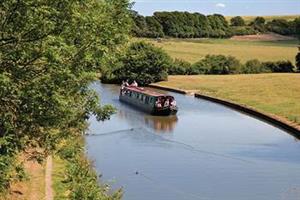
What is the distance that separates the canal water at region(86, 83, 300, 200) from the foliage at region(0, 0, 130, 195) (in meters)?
10.8

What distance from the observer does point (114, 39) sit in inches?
503

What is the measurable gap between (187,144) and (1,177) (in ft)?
77.8

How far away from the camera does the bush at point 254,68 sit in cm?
7900

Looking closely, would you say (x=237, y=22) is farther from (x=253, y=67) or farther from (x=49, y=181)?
(x=49, y=181)

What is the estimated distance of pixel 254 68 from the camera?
7938 cm

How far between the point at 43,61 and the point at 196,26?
12683 cm

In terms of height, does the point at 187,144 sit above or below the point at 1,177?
below

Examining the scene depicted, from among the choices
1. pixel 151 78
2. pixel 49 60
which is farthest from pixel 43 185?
pixel 151 78

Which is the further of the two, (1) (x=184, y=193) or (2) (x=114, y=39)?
(1) (x=184, y=193)

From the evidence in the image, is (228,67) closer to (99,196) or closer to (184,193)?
(184,193)

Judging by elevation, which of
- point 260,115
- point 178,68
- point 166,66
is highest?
point 166,66

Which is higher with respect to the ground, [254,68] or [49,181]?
[254,68]

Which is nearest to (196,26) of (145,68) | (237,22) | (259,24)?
(259,24)

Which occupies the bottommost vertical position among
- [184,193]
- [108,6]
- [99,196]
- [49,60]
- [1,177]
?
[184,193]
